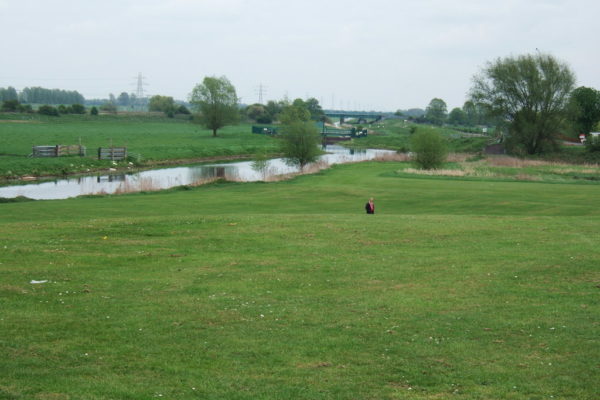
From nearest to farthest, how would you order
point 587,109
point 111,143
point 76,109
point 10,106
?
point 111,143
point 587,109
point 10,106
point 76,109

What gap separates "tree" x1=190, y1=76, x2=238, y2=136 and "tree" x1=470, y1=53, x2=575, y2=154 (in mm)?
59869

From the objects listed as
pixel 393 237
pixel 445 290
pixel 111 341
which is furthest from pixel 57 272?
pixel 393 237

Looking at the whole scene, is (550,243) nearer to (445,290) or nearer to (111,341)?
(445,290)

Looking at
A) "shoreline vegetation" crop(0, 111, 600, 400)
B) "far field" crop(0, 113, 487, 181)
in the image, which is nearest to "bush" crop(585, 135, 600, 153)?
"far field" crop(0, 113, 487, 181)

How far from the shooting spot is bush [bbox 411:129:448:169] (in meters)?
71.5

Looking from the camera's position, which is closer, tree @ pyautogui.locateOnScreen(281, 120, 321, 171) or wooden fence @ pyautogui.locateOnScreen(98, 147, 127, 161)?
tree @ pyautogui.locateOnScreen(281, 120, 321, 171)

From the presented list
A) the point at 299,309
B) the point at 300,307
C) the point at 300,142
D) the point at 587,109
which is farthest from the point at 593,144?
the point at 299,309

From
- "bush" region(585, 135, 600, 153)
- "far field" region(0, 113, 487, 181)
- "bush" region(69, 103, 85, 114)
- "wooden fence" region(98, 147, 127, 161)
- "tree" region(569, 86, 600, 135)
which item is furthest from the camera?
"bush" region(69, 103, 85, 114)

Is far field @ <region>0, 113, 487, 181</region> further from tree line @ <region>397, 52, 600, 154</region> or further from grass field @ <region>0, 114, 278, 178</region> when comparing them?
tree line @ <region>397, 52, 600, 154</region>

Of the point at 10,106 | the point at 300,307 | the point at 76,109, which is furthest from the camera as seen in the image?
the point at 76,109

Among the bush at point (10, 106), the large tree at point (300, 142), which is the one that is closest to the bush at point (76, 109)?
the bush at point (10, 106)

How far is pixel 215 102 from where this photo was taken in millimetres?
139875

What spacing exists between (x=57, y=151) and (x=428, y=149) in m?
44.1

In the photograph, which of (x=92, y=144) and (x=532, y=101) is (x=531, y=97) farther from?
(x=92, y=144)
